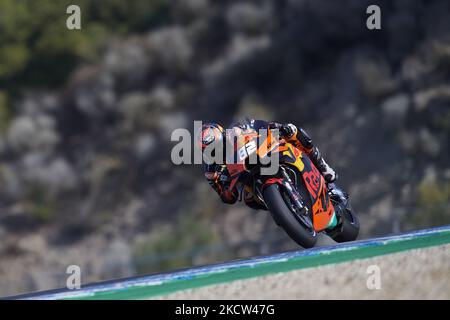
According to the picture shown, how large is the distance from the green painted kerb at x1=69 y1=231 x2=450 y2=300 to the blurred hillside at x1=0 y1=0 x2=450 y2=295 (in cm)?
1154

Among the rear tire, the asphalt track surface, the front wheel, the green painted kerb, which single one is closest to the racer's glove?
the front wheel

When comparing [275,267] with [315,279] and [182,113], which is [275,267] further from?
[182,113]

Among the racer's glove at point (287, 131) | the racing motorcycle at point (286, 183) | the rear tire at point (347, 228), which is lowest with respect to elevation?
the rear tire at point (347, 228)

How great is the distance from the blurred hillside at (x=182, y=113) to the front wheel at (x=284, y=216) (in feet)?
36.4

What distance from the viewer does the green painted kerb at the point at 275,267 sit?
18.1 feet

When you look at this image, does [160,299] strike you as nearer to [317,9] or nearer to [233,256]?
[233,256]

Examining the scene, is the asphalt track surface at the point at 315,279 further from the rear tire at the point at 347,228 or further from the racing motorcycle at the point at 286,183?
the rear tire at the point at 347,228

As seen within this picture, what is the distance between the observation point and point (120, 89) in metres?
Result: 30.8

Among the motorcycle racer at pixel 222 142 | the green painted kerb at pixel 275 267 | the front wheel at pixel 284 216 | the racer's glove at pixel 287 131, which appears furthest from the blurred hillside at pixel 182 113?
the green painted kerb at pixel 275 267

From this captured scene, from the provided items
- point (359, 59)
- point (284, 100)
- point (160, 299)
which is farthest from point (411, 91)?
point (160, 299)

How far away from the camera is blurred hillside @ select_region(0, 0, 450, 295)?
855 inches

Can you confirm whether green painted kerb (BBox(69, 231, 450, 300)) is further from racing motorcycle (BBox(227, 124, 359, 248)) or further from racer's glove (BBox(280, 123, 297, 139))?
racer's glove (BBox(280, 123, 297, 139))

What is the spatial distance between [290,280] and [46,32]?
95.9 ft

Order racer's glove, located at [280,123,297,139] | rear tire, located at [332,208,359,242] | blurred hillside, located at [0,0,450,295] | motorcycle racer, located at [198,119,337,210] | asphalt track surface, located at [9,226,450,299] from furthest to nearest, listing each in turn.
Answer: blurred hillside, located at [0,0,450,295] → rear tire, located at [332,208,359,242] → racer's glove, located at [280,123,297,139] → motorcycle racer, located at [198,119,337,210] → asphalt track surface, located at [9,226,450,299]
